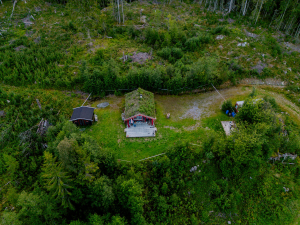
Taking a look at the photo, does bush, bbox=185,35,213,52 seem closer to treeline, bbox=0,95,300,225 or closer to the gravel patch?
the gravel patch

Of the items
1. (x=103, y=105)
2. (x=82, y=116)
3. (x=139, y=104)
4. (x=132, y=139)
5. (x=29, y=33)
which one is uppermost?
(x=29, y=33)

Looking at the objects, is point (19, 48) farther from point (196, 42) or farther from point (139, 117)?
point (196, 42)

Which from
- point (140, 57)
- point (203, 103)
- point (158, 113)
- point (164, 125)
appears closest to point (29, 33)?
point (140, 57)

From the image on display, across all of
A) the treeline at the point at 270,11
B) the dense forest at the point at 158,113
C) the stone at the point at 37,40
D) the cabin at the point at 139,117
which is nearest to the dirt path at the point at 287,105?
the dense forest at the point at 158,113

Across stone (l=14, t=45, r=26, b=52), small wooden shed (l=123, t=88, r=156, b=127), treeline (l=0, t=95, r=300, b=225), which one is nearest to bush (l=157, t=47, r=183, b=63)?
small wooden shed (l=123, t=88, r=156, b=127)

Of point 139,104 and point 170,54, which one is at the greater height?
point 170,54

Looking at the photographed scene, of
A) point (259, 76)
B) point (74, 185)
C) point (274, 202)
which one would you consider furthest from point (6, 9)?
point (274, 202)

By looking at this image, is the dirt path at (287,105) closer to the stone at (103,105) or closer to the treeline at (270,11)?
the treeline at (270,11)

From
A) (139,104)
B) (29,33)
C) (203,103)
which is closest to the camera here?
(139,104)
